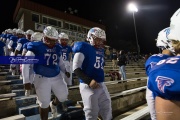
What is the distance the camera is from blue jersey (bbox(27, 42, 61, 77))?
3.87 metres

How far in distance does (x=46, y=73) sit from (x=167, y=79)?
3.04 metres

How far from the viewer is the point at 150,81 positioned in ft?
3.85

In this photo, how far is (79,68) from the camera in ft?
10.8

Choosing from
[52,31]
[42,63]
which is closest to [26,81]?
[42,63]

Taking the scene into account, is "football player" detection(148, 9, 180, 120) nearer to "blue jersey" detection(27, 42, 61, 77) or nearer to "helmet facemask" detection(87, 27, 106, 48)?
"helmet facemask" detection(87, 27, 106, 48)

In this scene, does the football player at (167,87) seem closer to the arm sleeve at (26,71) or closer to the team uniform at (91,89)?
the team uniform at (91,89)

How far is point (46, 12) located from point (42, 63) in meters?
18.7

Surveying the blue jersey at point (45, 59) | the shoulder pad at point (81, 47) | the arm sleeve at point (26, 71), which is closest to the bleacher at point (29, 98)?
the arm sleeve at point (26, 71)

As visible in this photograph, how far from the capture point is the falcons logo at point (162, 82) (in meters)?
1.06

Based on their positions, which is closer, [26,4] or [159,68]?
[159,68]

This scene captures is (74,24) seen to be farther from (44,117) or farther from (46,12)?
(44,117)

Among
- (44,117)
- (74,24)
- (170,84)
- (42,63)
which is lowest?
(44,117)

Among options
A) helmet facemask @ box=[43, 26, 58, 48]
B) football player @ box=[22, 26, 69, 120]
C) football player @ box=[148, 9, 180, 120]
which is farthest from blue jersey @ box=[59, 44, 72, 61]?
football player @ box=[148, 9, 180, 120]

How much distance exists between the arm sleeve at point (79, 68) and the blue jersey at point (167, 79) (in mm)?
2088
